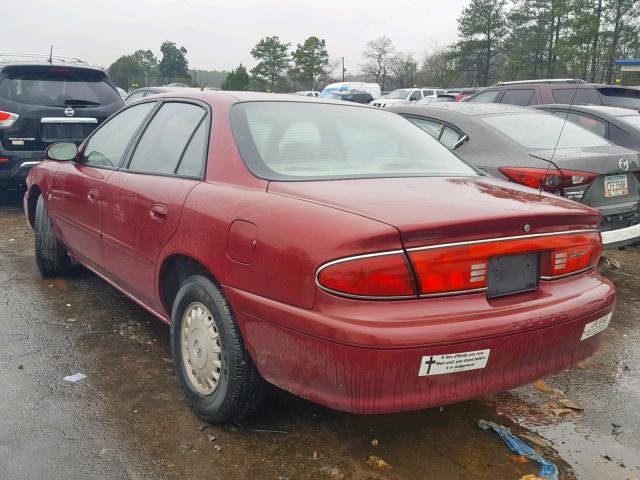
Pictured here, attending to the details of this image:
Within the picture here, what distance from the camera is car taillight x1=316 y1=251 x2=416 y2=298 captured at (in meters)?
2.12

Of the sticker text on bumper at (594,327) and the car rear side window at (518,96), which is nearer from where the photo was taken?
the sticker text on bumper at (594,327)

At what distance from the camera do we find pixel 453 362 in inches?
85.1

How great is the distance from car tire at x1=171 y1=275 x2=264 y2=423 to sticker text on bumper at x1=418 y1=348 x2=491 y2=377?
0.80 m

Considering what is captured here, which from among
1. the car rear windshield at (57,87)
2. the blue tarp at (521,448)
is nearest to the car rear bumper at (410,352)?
the blue tarp at (521,448)

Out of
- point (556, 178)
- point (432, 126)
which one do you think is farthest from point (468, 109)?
point (556, 178)

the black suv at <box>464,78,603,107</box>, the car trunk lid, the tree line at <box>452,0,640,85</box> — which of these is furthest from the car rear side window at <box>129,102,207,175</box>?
the tree line at <box>452,0,640,85</box>

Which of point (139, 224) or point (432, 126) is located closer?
point (139, 224)

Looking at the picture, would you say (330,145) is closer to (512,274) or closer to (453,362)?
(512,274)

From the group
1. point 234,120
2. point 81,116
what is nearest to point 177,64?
point 81,116

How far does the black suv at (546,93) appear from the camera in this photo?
10.1 metres

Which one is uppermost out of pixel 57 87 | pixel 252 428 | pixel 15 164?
pixel 57 87

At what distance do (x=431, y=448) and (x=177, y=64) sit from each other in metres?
73.5

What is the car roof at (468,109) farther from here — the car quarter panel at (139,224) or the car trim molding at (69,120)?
the car trim molding at (69,120)

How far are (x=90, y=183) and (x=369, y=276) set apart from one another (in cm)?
251
